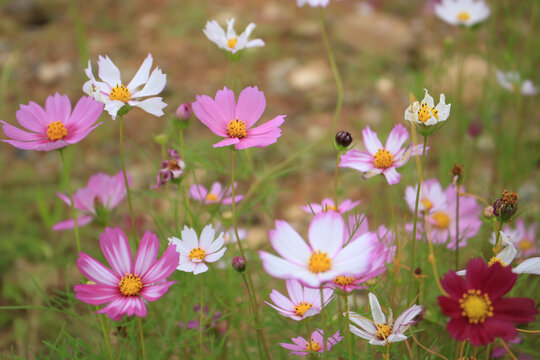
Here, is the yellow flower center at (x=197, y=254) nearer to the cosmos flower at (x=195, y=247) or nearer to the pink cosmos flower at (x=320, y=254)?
the cosmos flower at (x=195, y=247)

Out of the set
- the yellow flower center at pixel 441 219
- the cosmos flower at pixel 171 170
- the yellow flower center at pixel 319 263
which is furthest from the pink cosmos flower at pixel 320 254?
the yellow flower center at pixel 441 219

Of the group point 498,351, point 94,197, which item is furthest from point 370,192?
point 94,197

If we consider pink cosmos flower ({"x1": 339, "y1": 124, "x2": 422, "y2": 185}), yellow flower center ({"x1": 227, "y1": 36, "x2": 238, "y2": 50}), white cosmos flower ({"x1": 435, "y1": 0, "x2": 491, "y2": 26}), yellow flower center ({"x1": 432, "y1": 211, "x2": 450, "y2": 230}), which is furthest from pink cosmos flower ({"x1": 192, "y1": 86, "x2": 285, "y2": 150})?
white cosmos flower ({"x1": 435, "y1": 0, "x2": 491, "y2": 26})

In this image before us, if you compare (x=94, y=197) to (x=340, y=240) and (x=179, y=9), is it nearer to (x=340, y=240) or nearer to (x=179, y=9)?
(x=340, y=240)

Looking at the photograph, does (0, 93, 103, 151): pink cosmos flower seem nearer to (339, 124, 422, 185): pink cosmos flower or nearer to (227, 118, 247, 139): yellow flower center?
(227, 118, 247, 139): yellow flower center

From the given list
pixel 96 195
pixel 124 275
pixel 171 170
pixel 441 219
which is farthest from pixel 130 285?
pixel 441 219

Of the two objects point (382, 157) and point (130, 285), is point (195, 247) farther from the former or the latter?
point (382, 157)
